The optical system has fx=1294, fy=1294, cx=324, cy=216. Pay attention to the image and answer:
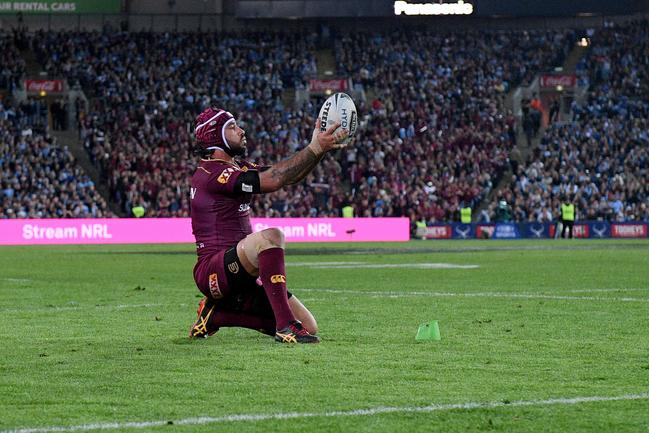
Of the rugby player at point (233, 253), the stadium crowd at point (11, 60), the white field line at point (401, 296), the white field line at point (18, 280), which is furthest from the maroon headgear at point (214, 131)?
the stadium crowd at point (11, 60)

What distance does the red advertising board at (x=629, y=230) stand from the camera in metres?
53.7

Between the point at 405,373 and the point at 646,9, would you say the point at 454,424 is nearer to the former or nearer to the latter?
the point at 405,373

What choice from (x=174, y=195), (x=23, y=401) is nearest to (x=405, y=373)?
(x=23, y=401)

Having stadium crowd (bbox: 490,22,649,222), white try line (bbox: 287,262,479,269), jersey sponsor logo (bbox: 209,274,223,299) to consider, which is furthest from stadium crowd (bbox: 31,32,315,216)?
jersey sponsor logo (bbox: 209,274,223,299)

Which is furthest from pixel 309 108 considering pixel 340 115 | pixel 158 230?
pixel 340 115

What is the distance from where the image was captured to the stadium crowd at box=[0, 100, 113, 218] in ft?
152

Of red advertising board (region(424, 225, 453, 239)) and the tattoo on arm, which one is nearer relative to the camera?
the tattoo on arm

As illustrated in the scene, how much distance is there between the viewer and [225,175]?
446 inches

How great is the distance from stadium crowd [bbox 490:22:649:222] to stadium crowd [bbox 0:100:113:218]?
16.9 meters

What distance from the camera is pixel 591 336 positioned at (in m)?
11.9

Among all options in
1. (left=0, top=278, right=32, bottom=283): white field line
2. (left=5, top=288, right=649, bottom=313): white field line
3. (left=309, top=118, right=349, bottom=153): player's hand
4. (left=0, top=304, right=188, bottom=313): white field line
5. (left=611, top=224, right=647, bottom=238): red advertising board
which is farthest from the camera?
(left=611, top=224, right=647, bottom=238): red advertising board

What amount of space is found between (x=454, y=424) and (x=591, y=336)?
5253 millimetres

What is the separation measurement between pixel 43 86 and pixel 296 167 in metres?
48.6

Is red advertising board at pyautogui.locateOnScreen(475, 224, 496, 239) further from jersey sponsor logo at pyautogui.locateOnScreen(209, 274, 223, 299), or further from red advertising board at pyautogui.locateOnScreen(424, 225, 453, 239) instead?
jersey sponsor logo at pyautogui.locateOnScreen(209, 274, 223, 299)
